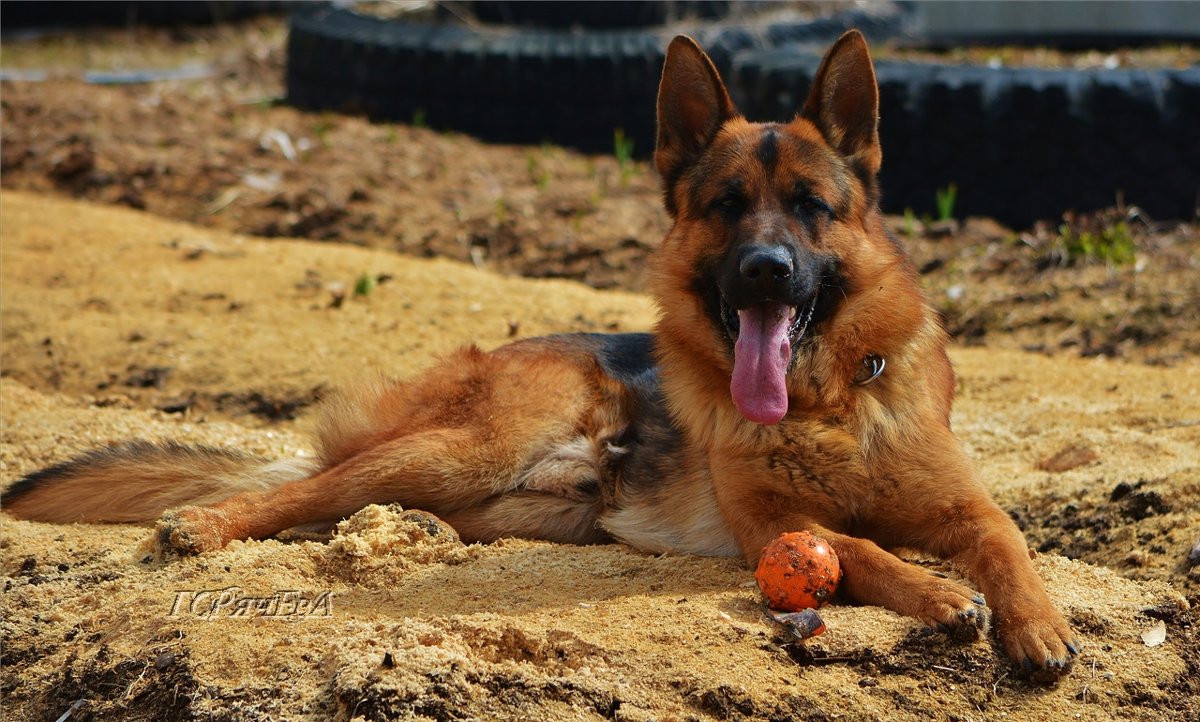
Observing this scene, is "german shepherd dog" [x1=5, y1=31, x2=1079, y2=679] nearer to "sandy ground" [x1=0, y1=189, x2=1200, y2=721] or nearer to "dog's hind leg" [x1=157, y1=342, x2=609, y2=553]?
"dog's hind leg" [x1=157, y1=342, x2=609, y2=553]

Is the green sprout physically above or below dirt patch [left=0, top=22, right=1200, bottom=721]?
above

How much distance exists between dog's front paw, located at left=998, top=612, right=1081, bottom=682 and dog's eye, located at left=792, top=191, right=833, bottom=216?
1.67 metres

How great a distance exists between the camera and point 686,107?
4996 mm

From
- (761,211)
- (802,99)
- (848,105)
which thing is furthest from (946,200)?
(761,211)

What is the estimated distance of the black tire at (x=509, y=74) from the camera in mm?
10789

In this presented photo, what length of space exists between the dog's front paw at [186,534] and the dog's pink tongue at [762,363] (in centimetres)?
204

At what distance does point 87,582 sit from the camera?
428 centimetres

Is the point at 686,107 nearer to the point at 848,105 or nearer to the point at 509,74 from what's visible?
the point at 848,105

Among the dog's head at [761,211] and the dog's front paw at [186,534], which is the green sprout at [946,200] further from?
the dog's front paw at [186,534]

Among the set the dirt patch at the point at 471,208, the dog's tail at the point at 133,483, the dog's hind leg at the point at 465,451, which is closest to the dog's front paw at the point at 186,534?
the dog's hind leg at the point at 465,451

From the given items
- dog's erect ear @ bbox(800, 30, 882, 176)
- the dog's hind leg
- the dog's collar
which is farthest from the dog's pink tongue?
the dog's hind leg

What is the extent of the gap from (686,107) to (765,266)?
110 centimetres

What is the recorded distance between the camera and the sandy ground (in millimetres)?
3373

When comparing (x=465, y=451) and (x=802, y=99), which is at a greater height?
(x=802, y=99)
